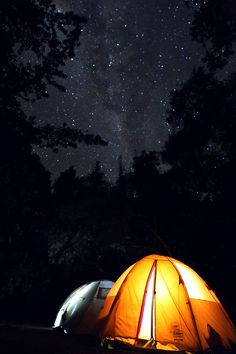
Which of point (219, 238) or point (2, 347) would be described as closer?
point (2, 347)

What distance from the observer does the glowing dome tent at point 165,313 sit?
593cm

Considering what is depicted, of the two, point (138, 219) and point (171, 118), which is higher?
point (171, 118)

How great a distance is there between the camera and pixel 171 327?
6012 millimetres

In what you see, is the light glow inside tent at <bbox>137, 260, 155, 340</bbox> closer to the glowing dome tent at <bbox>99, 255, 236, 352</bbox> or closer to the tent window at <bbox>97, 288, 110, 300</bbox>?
the glowing dome tent at <bbox>99, 255, 236, 352</bbox>

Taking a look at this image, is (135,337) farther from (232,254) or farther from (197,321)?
(232,254)

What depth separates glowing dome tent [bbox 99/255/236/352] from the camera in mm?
5926

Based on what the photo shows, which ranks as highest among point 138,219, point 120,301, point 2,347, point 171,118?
point 171,118

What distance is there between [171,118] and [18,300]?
16.0 m

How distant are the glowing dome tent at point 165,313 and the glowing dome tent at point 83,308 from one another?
5.74 feet

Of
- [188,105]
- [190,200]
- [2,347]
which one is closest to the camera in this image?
[2,347]

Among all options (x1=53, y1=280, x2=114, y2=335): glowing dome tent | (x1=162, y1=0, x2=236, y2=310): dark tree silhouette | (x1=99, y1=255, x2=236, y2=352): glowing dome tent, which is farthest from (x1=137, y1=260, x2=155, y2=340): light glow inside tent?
(x1=162, y1=0, x2=236, y2=310): dark tree silhouette

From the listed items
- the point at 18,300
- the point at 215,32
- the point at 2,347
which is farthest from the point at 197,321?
the point at 18,300

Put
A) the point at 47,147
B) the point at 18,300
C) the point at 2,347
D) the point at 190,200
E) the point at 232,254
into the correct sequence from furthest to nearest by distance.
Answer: the point at 18,300 < the point at 190,200 < the point at 232,254 < the point at 47,147 < the point at 2,347

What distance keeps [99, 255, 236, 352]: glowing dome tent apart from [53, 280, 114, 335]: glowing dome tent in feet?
5.74
